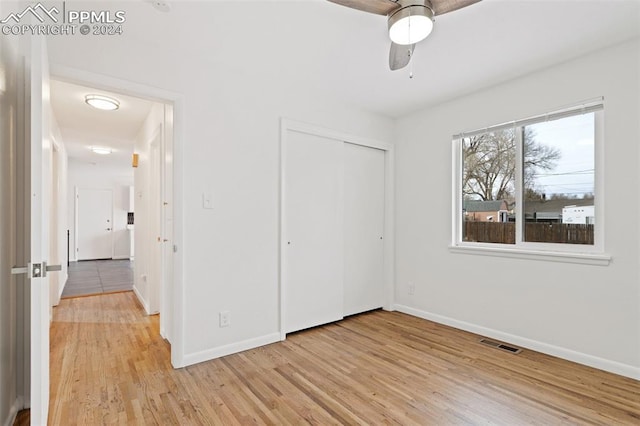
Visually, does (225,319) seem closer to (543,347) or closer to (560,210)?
(543,347)

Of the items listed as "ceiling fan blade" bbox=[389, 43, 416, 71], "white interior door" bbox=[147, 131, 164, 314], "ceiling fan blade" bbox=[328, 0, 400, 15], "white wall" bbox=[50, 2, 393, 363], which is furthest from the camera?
"white interior door" bbox=[147, 131, 164, 314]

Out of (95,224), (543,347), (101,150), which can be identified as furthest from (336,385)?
(95,224)

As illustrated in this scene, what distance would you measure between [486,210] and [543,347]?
4.26ft

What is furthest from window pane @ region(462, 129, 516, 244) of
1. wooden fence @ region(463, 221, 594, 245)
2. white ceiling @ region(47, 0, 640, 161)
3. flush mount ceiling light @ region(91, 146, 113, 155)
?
flush mount ceiling light @ region(91, 146, 113, 155)

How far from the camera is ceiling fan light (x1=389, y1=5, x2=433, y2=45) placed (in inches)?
63.5

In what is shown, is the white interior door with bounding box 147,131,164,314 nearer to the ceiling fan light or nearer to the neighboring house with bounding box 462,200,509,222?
the ceiling fan light

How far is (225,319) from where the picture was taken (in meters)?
2.62

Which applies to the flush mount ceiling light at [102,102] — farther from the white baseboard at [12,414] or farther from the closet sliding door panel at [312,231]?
the white baseboard at [12,414]

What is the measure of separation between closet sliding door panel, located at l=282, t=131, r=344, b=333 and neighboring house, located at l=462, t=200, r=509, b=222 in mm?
1358

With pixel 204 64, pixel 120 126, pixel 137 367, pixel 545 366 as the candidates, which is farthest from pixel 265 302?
pixel 120 126

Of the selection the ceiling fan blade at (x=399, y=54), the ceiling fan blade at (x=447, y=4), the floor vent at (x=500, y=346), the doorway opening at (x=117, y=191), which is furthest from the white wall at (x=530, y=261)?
the doorway opening at (x=117, y=191)

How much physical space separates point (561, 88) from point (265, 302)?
3.11m

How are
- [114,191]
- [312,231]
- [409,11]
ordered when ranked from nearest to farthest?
[409,11] < [312,231] < [114,191]

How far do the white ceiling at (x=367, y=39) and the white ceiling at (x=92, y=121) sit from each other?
0.20 meters
